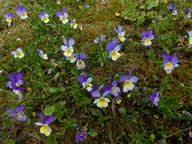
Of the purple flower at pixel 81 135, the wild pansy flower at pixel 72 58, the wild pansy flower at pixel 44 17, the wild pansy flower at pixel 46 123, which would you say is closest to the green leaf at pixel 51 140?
the wild pansy flower at pixel 46 123

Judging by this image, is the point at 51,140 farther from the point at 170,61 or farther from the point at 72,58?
the point at 170,61

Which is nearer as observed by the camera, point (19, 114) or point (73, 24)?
point (19, 114)

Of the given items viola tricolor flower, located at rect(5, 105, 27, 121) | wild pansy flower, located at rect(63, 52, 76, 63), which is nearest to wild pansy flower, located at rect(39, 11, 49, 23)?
wild pansy flower, located at rect(63, 52, 76, 63)

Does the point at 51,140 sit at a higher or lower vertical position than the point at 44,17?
lower

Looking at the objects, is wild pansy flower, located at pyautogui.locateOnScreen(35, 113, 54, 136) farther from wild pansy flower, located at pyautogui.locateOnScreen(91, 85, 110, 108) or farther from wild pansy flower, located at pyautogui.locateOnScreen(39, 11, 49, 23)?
wild pansy flower, located at pyautogui.locateOnScreen(39, 11, 49, 23)

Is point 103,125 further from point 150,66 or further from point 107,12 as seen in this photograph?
point 107,12

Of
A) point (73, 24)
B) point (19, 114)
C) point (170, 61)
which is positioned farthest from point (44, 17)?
point (170, 61)

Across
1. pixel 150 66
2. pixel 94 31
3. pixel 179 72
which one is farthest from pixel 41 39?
pixel 179 72

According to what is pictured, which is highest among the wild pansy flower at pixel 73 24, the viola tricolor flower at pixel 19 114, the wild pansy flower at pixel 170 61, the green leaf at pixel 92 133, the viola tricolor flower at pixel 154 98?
the wild pansy flower at pixel 73 24

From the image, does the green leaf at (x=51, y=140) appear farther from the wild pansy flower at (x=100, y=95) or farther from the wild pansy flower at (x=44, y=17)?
the wild pansy flower at (x=44, y=17)

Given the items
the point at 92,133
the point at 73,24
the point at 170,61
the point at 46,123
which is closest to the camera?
the point at 46,123

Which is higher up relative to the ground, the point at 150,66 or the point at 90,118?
the point at 150,66
